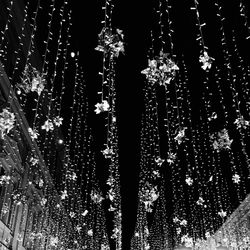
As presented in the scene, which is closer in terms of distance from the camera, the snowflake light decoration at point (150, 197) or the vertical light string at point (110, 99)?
the vertical light string at point (110, 99)

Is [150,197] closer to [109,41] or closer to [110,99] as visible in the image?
[110,99]

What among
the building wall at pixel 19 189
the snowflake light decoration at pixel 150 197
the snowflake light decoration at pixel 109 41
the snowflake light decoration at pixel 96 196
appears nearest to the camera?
the snowflake light decoration at pixel 109 41

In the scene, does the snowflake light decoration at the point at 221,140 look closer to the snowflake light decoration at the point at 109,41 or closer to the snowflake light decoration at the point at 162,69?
the snowflake light decoration at the point at 162,69

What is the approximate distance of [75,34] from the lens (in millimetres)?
10188

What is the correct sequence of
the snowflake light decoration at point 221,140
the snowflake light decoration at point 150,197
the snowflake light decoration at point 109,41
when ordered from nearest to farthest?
1. the snowflake light decoration at point 109,41
2. the snowflake light decoration at point 221,140
3. the snowflake light decoration at point 150,197

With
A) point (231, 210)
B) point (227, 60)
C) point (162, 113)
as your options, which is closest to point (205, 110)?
point (162, 113)

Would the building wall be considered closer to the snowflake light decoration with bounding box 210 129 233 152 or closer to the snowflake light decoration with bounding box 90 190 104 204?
the snowflake light decoration with bounding box 90 190 104 204

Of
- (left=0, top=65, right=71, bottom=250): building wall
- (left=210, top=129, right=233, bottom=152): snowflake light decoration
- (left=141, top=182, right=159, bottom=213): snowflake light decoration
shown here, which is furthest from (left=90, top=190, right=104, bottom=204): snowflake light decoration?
(left=210, top=129, right=233, bottom=152): snowflake light decoration

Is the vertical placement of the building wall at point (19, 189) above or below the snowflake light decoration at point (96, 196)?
below

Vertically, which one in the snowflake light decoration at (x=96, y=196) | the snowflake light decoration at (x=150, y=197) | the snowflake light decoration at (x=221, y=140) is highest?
the snowflake light decoration at (x=96, y=196)

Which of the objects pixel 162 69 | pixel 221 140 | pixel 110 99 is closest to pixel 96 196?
pixel 110 99

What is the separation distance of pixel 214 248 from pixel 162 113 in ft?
59.2

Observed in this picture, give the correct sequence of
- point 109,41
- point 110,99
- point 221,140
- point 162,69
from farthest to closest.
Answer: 1. point 110,99
2. point 221,140
3. point 162,69
4. point 109,41

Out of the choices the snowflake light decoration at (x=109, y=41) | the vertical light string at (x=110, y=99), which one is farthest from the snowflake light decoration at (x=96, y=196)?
the snowflake light decoration at (x=109, y=41)
